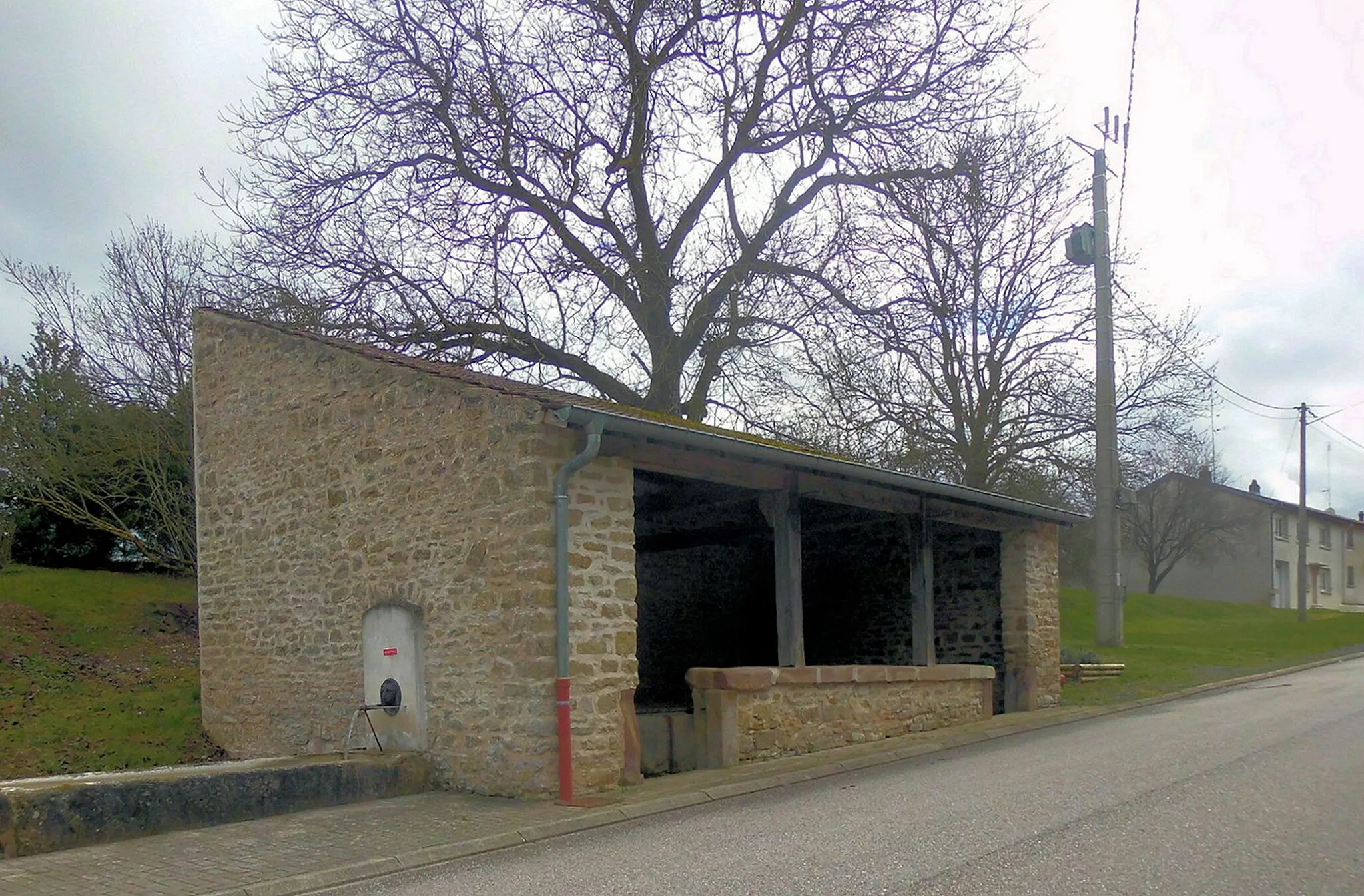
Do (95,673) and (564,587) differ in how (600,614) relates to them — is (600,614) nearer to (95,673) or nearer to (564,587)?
(564,587)

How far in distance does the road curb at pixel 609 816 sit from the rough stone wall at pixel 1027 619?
902 mm

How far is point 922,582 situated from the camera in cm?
1403

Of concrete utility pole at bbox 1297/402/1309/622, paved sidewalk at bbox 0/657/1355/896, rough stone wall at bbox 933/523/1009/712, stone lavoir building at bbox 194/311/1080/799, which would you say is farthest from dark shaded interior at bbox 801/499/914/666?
concrete utility pole at bbox 1297/402/1309/622

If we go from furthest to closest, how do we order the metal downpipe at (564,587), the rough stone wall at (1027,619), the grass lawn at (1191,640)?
the grass lawn at (1191,640)
the rough stone wall at (1027,619)
the metal downpipe at (564,587)

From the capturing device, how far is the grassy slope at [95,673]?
1287 centimetres

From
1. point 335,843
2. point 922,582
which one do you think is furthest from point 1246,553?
point 335,843

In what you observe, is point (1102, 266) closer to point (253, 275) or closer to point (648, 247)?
point (648, 247)

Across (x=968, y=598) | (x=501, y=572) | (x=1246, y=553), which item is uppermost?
(x=501, y=572)

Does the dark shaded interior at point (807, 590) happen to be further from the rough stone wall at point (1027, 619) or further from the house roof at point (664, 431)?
the house roof at point (664, 431)

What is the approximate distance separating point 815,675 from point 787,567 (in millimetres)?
1148

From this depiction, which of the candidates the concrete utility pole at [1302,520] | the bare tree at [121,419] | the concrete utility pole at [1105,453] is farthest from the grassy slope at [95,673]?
the concrete utility pole at [1302,520]

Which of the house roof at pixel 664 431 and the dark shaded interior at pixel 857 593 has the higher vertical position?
the house roof at pixel 664 431

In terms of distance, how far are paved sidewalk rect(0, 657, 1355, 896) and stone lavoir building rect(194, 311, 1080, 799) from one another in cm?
54

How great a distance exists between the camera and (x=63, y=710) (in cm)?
1435
